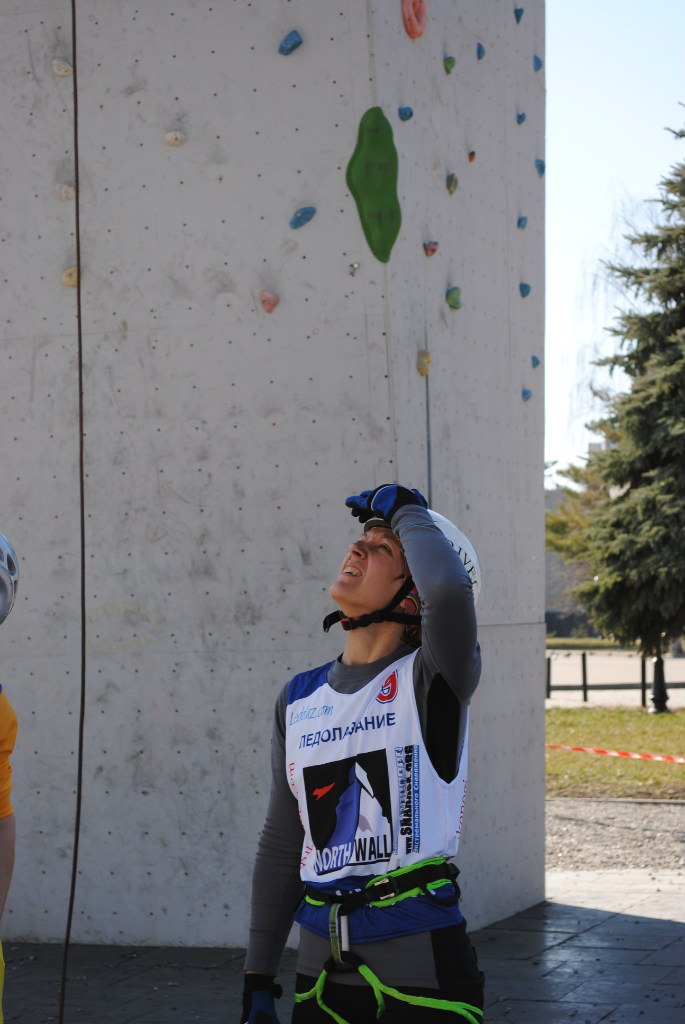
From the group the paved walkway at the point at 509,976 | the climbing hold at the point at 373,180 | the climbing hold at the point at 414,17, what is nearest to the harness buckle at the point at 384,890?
the paved walkway at the point at 509,976

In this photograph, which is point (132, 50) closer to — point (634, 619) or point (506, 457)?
point (506, 457)

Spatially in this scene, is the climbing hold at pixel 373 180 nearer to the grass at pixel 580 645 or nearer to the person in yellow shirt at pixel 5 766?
the person in yellow shirt at pixel 5 766

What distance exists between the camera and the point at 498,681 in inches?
298

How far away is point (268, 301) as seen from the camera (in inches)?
266

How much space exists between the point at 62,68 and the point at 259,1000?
5.32 m

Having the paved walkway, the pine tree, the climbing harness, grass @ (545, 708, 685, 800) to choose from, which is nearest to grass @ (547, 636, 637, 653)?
the pine tree

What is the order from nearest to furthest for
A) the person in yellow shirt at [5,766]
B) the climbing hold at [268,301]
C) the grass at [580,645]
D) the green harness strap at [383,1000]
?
the green harness strap at [383,1000] → the person in yellow shirt at [5,766] → the climbing hold at [268,301] → the grass at [580,645]

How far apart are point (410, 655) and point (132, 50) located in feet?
15.9

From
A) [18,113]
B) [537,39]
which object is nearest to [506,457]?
[537,39]

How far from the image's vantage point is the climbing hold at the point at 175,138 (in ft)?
22.5

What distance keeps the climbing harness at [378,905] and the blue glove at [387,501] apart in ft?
2.59

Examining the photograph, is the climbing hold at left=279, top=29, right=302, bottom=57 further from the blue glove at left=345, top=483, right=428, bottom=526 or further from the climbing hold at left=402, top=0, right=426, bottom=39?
the blue glove at left=345, top=483, right=428, bottom=526

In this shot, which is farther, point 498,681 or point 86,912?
point 498,681

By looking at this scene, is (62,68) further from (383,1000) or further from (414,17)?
(383,1000)
